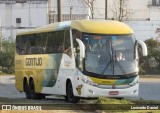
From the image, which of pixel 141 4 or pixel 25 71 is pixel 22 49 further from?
pixel 141 4

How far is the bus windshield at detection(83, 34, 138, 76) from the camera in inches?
828

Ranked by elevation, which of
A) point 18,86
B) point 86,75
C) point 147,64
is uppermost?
point 86,75

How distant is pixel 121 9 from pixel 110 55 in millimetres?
56784

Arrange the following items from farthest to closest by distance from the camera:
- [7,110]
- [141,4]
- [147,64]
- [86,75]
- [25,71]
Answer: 1. [141,4]
2. [147,64]
3. [25,71]
4. [86,75]
5. [7,110]

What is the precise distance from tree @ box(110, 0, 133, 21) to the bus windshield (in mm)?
56105

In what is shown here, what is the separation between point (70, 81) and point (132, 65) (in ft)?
8.92

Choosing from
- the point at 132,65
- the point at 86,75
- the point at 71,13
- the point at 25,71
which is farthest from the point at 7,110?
the point at 71,13

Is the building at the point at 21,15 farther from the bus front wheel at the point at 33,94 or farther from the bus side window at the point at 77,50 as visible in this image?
the bus side window at the point at 77,50

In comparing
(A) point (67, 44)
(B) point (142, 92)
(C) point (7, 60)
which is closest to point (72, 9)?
(C) point (7, 60)

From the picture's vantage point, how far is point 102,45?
69.8 feet

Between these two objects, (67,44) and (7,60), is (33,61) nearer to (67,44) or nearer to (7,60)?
(67,44)

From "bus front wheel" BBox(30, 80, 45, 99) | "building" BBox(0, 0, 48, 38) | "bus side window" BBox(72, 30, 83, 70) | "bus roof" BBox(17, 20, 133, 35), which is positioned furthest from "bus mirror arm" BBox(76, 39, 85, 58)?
"building" BBox(0, 0, 48, 38)

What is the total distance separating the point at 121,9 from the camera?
7731 cm

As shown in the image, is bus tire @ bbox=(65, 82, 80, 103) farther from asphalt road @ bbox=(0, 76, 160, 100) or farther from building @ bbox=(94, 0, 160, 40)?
building @ bbox=(94, 0, 160, 40)
